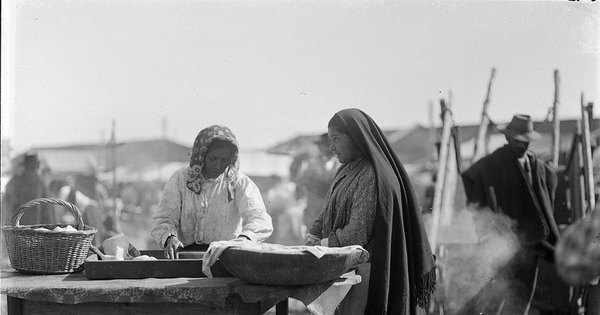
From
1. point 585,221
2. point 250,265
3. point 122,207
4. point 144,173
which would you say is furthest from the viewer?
point 144,173

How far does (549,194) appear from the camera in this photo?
674 cm

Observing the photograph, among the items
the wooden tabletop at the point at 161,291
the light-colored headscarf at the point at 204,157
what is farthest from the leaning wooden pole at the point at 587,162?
the wooden tabletop at the point at 161,291

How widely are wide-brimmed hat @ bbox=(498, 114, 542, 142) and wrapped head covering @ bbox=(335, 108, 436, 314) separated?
310 cm

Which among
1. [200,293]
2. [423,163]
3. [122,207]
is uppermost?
[200,293]

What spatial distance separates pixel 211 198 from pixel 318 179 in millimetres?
Answer: 3789

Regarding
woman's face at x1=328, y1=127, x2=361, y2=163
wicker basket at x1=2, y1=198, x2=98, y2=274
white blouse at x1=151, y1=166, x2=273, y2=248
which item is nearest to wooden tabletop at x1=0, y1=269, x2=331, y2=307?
wicker basket at x1=2, y1=198, x2=98, y2=274

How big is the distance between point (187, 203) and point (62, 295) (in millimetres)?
1322

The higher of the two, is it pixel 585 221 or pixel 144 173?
pixel 585 221

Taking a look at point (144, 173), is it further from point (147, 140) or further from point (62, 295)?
point (62, 295)

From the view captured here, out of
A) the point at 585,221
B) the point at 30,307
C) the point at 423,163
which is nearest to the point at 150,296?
the point at 30,307

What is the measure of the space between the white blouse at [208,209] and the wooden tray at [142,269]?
0.90m

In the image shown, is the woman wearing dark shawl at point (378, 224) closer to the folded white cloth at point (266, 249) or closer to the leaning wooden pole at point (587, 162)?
the folded white cloth at point (266, 249)

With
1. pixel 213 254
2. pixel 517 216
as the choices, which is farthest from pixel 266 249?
pixel 517 216

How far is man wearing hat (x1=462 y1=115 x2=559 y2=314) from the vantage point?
6582 millimetres
